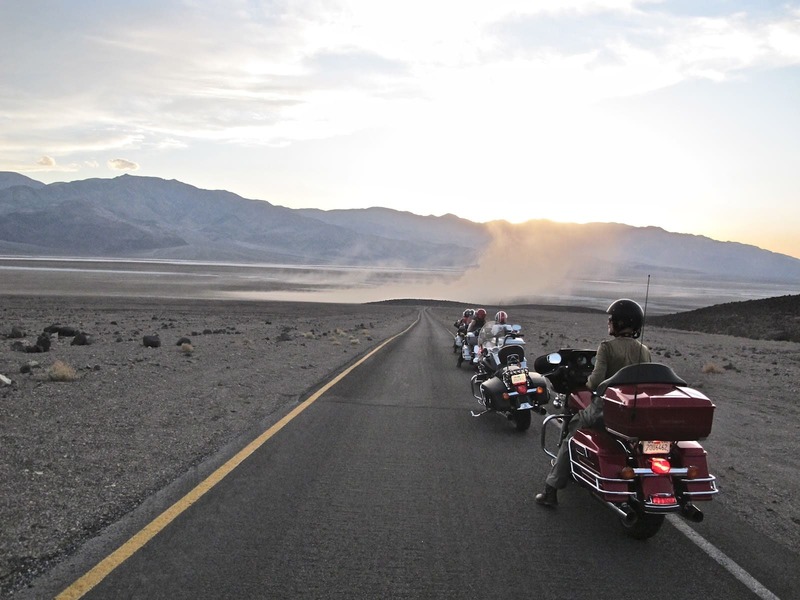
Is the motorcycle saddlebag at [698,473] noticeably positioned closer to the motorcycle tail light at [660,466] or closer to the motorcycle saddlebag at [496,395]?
the motorcycle tail light at [660,466]

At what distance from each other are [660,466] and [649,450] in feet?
0.45

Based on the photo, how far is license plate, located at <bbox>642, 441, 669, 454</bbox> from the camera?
484cm

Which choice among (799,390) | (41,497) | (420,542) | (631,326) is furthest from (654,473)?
(799,390)

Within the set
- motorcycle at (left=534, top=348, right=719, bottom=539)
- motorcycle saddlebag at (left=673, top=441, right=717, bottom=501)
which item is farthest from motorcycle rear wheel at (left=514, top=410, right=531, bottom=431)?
motorcycle saddlebag at (left=673, top=441, right=717, bottom=501)

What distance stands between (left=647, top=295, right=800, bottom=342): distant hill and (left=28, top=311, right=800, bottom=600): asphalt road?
37686mm

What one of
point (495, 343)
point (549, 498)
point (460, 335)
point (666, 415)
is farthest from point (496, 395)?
point (460, 335)

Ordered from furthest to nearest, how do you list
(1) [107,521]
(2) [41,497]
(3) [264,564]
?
(2) [41,497]
(1) [107,521]
(3) [264,564]

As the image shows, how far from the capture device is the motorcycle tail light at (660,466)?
4.78 metres

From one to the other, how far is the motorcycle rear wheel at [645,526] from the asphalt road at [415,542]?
0.08m

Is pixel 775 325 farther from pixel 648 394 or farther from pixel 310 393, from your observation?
pixel 648 394

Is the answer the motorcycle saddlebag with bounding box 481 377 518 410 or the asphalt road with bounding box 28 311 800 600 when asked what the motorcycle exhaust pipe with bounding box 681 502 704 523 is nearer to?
the asphalt road with bounding box 28 311 800 600

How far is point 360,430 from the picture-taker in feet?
28.4

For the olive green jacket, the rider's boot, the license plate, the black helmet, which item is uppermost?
the black helmet

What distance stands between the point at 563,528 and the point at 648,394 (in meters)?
1.46
